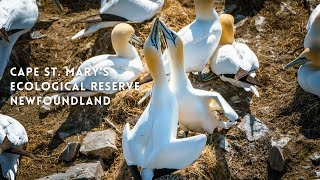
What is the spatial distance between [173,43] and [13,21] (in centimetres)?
247

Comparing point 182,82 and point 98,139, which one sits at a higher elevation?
point 182,82

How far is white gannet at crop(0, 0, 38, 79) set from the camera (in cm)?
978

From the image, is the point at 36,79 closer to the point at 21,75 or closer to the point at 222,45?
the point at 21,75

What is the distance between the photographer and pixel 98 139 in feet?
28.1

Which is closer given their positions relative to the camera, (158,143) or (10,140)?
(158,143)

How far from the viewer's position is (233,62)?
898cm

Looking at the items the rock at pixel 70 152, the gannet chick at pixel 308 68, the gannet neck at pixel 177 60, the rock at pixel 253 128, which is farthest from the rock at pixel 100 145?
the gannet chick at pixel 308 68

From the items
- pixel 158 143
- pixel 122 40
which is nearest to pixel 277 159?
pixel 158 143

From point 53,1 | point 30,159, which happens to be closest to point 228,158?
point 30,159

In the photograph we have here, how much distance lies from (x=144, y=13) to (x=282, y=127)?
2313mm

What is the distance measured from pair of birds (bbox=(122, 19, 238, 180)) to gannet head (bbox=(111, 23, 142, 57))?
1057mm

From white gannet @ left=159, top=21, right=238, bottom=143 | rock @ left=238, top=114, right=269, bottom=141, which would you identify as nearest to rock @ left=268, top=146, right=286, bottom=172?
rock @ left=238, top=114, right=269, bottom=141

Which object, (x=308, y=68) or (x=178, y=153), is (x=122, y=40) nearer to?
(x=308, y=68)

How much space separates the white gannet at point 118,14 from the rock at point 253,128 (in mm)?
1996
